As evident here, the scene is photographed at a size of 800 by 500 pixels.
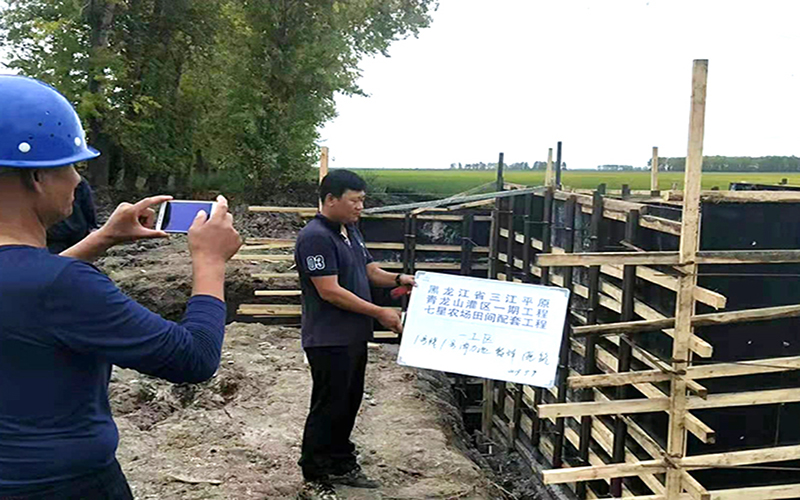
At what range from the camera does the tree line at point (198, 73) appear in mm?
18922

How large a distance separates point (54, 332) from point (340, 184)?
2.82m

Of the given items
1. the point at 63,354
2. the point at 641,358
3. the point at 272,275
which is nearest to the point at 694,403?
the point at 641,358

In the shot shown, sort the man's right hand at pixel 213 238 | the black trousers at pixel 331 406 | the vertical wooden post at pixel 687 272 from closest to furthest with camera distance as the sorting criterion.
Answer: the man's right hand at pixel 213 238 → the vertical wooden post at pixel 687 272 → the black trousers at pixel 331 406

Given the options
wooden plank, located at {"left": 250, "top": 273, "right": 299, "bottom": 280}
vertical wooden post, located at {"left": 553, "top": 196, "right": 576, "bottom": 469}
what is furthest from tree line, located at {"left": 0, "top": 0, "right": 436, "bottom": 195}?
vertical wooden post, located at {"left": 553, "top": 196, "right": 576, "bottom": 469}

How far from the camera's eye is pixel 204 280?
1.85m

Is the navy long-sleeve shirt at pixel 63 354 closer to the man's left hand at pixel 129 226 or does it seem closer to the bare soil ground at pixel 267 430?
the man's left hand at pixel 129 226

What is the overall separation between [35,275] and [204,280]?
0.39 meters

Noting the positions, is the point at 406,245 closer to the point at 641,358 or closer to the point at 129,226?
the point at 641,358

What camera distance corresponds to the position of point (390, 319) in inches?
170

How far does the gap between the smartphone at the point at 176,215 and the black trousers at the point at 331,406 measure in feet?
7.34

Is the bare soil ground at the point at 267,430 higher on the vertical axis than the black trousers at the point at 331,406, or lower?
lower

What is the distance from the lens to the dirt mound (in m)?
5.00

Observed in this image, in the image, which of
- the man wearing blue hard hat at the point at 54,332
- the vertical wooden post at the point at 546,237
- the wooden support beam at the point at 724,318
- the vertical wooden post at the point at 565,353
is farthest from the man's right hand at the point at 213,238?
Answer: the vertical wooden post at the point at 546,237

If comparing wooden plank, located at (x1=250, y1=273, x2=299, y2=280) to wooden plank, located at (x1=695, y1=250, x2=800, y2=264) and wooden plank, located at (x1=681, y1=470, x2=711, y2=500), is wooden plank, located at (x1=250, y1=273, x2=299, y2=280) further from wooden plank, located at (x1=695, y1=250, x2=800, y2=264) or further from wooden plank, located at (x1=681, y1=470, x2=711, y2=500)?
wooden plank, located at (x1=695, y1=250, x2=800, y2=264)
